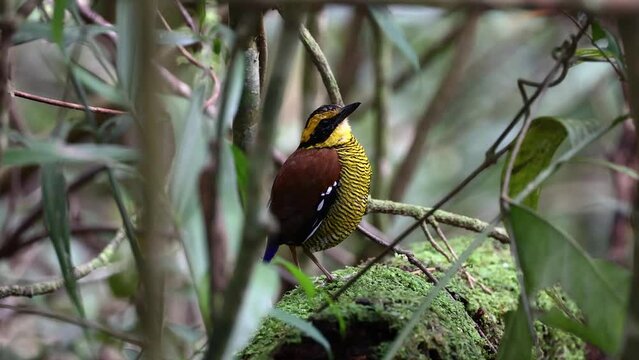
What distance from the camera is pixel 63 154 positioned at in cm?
121

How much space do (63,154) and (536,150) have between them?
44.7 inches

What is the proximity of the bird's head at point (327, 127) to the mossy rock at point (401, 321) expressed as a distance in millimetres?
482

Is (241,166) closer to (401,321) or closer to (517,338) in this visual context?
(401,321)

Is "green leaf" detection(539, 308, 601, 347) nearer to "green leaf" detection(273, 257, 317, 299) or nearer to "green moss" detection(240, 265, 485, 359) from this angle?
"green moss" detection(240, 265, 485, 359)

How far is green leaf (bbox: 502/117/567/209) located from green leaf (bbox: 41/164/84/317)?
1.00m

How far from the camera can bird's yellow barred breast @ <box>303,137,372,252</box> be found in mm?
2486

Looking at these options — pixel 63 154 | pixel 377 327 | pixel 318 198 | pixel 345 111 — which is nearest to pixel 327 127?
pixel 345 111

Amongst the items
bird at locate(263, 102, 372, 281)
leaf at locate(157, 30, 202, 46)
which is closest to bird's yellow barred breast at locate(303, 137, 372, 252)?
bird at locate(263, 102, 372, 281)

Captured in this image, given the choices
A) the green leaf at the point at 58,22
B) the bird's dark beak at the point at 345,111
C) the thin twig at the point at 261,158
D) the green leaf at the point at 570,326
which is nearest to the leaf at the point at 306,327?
the thin twig at the point at 261,158

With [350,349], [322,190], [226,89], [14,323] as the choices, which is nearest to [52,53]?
[14,323]

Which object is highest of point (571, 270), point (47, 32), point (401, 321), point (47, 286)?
point (47, 32)

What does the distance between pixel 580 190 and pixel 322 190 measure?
164 inches

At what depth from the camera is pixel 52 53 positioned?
439 centimetres

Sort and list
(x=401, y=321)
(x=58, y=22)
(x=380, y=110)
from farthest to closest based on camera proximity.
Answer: (x=380, y=110), (x=401, y=321), (x=58, y=22)
